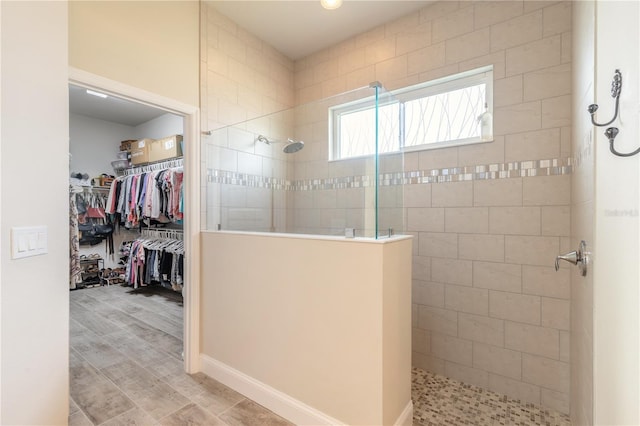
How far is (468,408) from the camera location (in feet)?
6.26

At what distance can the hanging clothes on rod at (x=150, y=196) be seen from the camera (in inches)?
146

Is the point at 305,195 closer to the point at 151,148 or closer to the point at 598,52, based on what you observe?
the point at 598,52

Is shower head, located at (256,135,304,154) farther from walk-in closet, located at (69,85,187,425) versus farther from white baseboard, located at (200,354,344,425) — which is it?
white baseboard, located at (200,354,344,425)

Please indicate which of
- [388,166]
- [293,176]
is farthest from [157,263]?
[388,166]

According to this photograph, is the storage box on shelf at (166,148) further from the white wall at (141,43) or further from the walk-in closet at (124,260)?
the white wall at (141,43)

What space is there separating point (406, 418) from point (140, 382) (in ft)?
6.22

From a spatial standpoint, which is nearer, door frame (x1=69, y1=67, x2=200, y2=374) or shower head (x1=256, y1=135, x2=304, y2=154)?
door frame (x1=69, y1=67, x2=200, y2=374)

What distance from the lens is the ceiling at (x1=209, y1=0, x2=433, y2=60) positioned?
2383 millimetres

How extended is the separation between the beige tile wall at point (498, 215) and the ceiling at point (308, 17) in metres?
0.19

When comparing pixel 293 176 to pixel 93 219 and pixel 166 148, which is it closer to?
pixel 166 148

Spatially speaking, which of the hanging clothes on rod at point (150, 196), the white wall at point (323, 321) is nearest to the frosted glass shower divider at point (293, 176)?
the white wall at point (323, 321)

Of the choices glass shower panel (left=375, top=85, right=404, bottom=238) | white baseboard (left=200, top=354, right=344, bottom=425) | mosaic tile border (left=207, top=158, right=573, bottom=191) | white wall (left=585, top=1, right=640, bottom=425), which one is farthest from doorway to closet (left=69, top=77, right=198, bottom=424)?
white wall (left=585, top=1, right=640, bottom=425)

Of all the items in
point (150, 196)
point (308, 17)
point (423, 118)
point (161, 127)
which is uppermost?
point (308, 17)

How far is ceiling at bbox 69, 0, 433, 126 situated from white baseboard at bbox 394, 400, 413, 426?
2.92 metres
